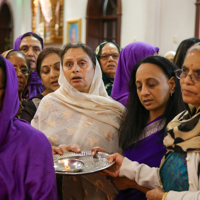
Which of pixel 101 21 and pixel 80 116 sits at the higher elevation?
pixel 101 21

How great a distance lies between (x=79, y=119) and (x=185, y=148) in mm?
963

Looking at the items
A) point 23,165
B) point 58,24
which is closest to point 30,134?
point 23,165

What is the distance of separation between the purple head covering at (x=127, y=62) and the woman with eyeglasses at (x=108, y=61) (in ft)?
1.50

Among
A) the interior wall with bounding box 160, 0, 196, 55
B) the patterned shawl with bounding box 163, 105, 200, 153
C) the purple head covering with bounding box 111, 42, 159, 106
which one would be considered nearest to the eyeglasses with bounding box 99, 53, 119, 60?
the purple head covering with bounding box 111, 42, 159, 106

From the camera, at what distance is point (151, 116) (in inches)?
76.2

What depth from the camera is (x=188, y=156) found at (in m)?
1.38

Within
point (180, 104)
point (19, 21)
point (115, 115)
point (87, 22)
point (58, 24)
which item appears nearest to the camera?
point (180, 104)

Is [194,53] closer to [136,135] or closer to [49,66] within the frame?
[136,135]

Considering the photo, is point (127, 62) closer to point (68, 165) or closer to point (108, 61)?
point (108, 61)

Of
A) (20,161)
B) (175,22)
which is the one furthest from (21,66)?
(175,22)

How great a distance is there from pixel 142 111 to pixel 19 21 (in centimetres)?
1142

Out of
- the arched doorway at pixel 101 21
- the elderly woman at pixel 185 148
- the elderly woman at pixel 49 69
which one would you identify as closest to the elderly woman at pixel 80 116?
the elderly woman at pixel 49 69

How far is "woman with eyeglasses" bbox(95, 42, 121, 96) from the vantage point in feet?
11.4

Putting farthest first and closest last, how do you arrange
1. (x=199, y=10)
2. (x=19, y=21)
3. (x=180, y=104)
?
1. (x=19, y=21)
2. (x=199, y=10)
3. (x=180, y=104)
